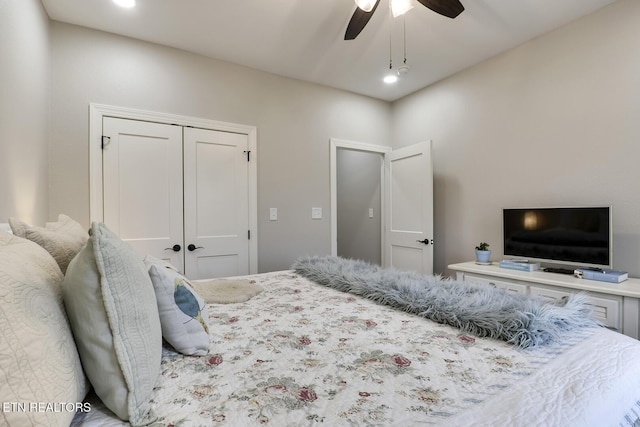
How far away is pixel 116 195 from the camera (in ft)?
8.29

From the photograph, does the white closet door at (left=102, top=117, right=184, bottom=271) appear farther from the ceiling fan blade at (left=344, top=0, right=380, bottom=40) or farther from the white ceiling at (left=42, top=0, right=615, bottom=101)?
the ceiling fan blade at (left=344, top=0, right=380, bottom=40)

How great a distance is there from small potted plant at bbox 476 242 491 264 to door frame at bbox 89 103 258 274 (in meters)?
2.19

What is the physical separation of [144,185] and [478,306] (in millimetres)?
2666

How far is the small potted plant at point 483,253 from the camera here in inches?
112

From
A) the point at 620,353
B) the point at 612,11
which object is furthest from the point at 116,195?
the point at 612,11

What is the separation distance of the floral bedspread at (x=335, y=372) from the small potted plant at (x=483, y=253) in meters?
1.88

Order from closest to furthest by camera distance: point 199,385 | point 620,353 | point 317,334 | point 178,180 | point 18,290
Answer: point 18,290, point 199,385, point 620,353, point 317,334, point 178,180

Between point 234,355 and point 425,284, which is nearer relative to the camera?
point 234,355

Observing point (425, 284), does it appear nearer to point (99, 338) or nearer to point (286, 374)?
point (286, 374)

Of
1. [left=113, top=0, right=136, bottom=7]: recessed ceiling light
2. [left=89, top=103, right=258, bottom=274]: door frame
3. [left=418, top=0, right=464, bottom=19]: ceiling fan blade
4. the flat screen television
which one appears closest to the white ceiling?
[left=113, top=0, right=136, bottom=7]: recessed ceiling light

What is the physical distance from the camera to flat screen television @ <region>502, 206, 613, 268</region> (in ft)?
7.09

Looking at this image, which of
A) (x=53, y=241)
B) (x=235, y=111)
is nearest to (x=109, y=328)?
(x=53, y=241)

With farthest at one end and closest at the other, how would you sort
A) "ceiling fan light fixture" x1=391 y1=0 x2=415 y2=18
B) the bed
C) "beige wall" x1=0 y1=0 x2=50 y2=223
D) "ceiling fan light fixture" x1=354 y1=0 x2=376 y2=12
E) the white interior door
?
1. the white interior door
2. "ceiling fan light fixture" x1=391 y1=0 x2=415 y2=18
3. "ceiling fan light fixture" x1=354 y1=0 x2=376 y2=12
4. "beige wall" x1=0 y1=0 x2=50 y2=223
5. the bed

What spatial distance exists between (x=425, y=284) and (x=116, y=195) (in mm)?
2507
